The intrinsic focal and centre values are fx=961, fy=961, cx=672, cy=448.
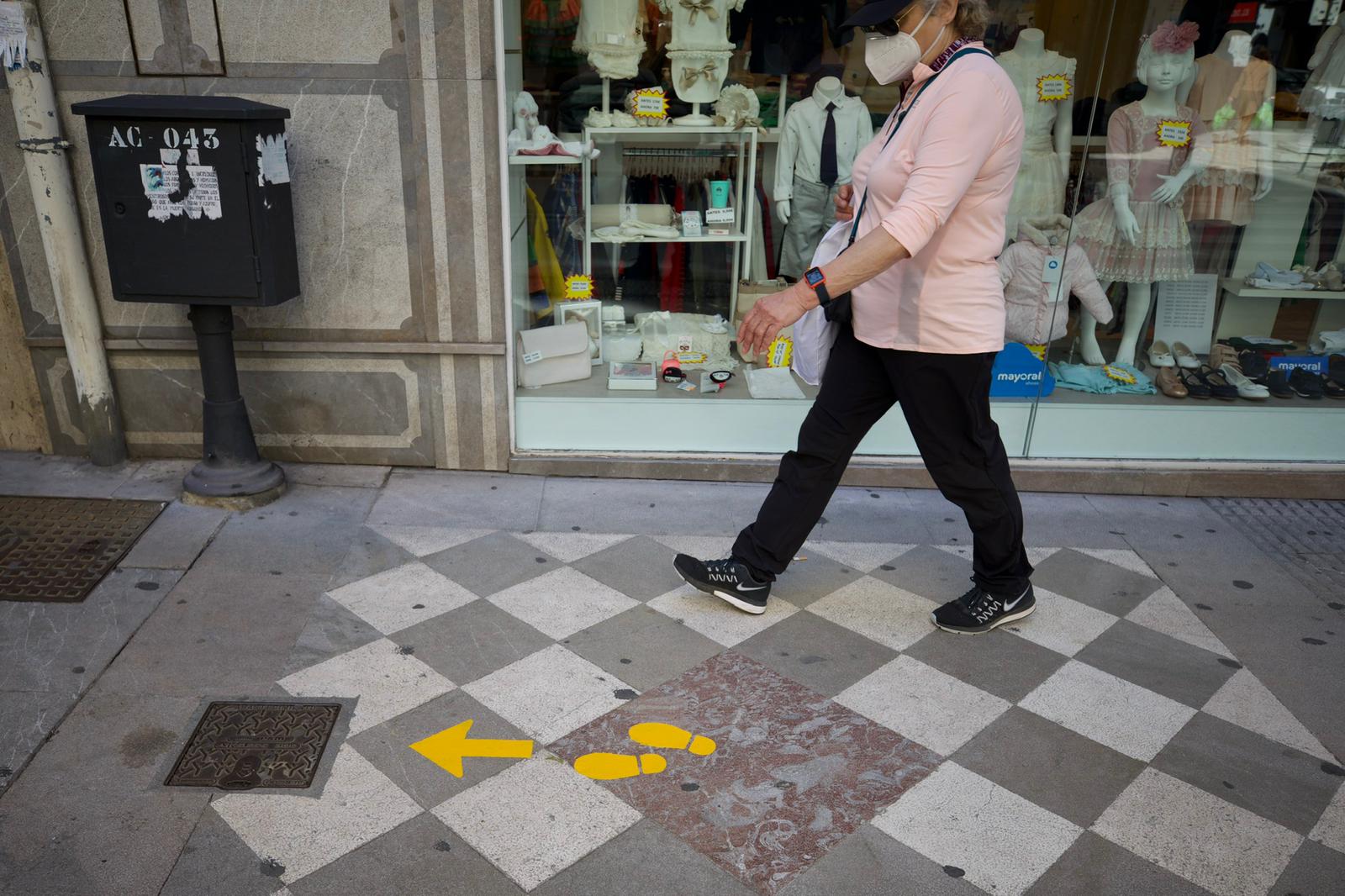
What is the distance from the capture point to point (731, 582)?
3.25 meters

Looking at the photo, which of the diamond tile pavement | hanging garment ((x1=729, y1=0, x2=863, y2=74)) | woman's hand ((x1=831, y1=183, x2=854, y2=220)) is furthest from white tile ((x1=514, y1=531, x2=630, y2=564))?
hanging garment ((x1=729, y1=0, x2=863, y2=74))

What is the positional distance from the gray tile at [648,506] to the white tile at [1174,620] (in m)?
1.51

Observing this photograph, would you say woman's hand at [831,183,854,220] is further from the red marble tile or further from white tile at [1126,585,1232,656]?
white tile at [1126,585,1232,656]

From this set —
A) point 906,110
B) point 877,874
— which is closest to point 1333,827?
point 877,874

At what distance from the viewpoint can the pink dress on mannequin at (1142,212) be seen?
454 centimetres

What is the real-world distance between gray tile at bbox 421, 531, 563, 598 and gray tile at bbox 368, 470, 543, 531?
6.4 inches

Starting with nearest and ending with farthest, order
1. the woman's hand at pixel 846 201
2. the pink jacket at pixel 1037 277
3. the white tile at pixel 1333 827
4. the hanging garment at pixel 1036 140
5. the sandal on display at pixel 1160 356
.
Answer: the white tile at pixel 1333 827
the woman's hand at pixel 846 201
the hanging garment at pixel 1036 140
the pink jacket at pixel 1037 277
the sandal on display at pixel 1160 356

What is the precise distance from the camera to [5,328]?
414 cm

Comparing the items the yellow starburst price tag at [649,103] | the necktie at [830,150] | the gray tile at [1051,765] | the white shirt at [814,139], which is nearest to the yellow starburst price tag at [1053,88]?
the white shirt at [814,139]

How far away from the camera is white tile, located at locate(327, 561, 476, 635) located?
3174 millimetres

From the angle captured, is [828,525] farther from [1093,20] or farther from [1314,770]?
[1093,20]

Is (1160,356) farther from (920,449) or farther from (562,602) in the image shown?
(562,602)

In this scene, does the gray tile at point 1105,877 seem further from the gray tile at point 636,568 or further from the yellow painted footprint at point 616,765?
the gray tile at point 636,568

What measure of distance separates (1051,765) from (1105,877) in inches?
15.5
